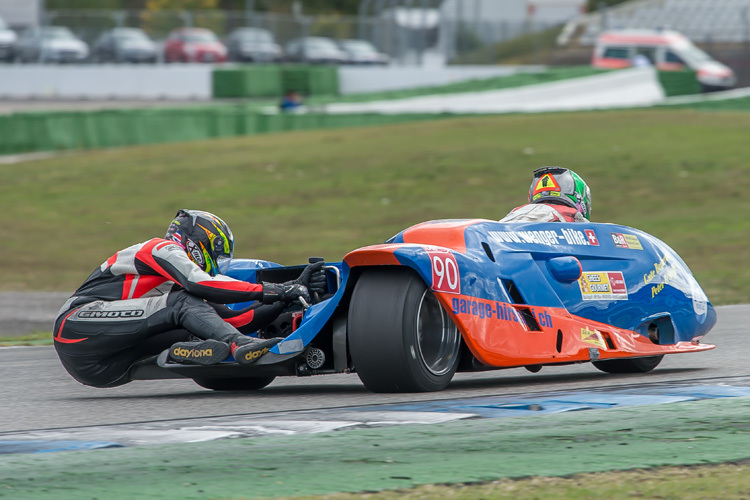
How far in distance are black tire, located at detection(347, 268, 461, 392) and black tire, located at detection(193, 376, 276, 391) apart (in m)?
1.15

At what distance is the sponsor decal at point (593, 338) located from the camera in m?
6.41

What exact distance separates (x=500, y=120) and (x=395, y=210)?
9.24 m

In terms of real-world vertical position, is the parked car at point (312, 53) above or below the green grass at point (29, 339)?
below

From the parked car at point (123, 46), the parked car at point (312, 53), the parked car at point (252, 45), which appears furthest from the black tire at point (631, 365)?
the parked car at point (312, 53)

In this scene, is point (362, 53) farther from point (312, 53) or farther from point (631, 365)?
point (631, 365)

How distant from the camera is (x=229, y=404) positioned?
5.93m

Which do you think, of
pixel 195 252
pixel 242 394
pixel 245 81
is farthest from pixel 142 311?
pixel 245 81

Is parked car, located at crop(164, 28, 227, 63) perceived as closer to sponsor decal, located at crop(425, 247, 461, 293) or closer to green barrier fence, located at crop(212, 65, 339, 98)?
green barrier fence, located at crop(212, 65, 339, 98)

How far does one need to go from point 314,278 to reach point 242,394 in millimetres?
774

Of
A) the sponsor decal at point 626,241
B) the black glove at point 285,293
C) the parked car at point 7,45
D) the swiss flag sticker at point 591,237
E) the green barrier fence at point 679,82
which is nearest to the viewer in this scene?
the black glove at point 285,293

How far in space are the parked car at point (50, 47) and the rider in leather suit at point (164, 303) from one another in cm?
3905

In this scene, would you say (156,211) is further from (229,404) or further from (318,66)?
(318,66)

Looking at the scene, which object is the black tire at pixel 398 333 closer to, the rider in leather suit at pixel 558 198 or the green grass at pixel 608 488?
the rider in leather suit at pixel 558 198

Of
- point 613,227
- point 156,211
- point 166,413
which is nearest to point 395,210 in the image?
point 156,211
